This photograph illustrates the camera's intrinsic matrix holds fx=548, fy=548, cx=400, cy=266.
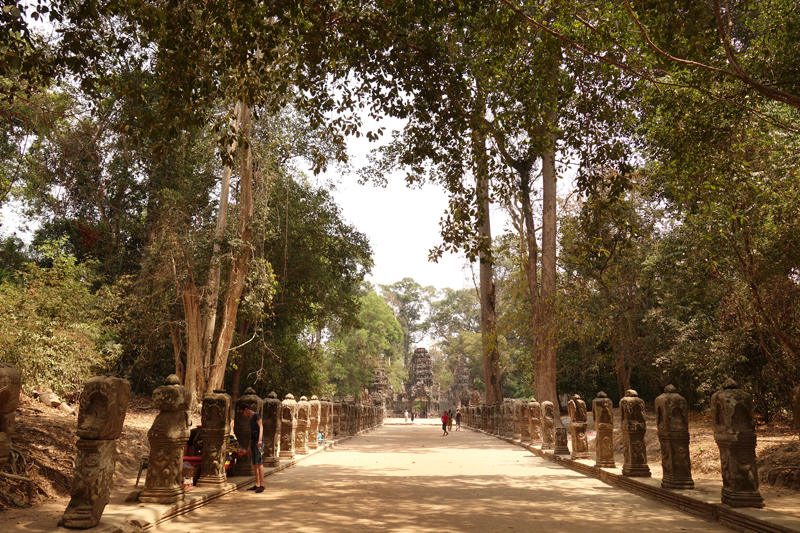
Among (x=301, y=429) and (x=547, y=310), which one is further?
(x=547, y=310)

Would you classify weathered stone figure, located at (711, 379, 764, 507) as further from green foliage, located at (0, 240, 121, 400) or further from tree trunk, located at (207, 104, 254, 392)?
tree trunk, located at (207, 104, 254, 392)

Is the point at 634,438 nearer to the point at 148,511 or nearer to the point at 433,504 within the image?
the point at 433,504

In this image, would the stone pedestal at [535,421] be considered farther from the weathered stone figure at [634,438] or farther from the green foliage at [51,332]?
the green foliage at [51,332]

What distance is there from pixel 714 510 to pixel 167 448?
5908 millimetres

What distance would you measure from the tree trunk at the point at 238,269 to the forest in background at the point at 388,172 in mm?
80

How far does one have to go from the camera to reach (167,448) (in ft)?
20.1

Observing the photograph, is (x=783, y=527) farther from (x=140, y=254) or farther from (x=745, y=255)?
(x=140, y=254)

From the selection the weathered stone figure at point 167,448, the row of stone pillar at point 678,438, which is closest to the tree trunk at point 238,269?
the weathered stone figure at point 167,448

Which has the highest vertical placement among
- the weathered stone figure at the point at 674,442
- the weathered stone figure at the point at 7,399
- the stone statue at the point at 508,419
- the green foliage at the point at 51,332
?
the green foliage at the point at 51,332

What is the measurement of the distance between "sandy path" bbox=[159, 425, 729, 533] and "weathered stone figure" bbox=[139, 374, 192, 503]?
0.44m

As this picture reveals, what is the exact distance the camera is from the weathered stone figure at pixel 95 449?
15.6ft

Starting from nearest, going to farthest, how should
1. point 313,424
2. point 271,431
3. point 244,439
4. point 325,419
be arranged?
point 244,439 < point 271,431 < point 313,424 < point 325,419

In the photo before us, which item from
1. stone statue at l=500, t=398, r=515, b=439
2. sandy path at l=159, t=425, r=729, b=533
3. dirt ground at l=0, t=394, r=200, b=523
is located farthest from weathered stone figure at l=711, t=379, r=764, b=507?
stone statue at l=500, t=398, r=515, b=439

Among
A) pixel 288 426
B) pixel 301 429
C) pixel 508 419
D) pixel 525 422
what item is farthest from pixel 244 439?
pixel 508 419
